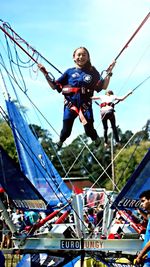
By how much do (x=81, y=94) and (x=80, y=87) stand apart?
13 centimetres

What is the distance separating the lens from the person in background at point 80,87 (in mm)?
10070

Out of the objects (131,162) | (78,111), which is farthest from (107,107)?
(131,162)

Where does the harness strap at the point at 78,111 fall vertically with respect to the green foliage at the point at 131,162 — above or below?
below

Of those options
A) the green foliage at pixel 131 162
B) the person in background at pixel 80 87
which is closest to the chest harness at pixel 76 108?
the person in background at pixel 80 87

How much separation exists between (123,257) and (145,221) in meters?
2.04

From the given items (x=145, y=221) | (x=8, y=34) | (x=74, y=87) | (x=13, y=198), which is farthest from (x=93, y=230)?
(x=8, y=34)

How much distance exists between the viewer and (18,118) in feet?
45.9

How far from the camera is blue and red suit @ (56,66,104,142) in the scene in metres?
10.1

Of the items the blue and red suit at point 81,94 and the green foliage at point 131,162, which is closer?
the green foliage at point 131,162

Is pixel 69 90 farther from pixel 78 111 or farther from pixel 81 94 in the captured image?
pixel 78 111

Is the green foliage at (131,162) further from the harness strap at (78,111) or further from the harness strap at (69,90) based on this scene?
the harness strap at (69,90)

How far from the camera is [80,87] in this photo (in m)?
10.1

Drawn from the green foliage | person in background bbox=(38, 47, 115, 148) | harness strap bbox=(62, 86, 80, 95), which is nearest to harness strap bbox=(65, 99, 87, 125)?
person in background bbox=(38, 47, 115, 148)

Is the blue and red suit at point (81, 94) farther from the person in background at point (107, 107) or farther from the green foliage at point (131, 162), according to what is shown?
the green foliage at point (131, 162)
